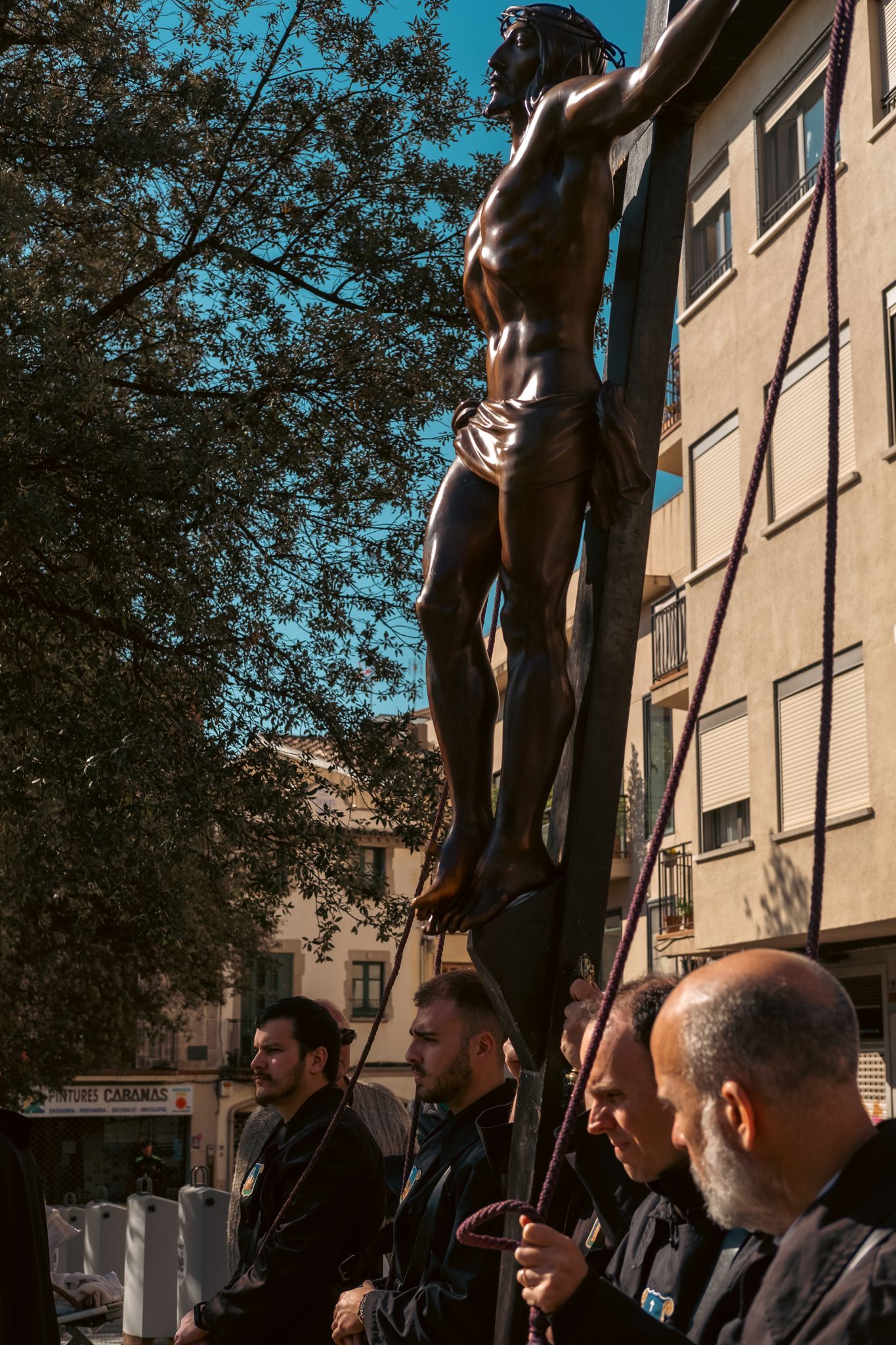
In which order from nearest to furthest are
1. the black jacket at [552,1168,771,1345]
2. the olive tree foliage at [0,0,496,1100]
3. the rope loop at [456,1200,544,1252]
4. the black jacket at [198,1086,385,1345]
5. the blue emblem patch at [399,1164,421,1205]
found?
the black jacket at [552,1168,771,1345]
the rope loop at [456,1200,544,1252]
the blue emblem patch at [399,1164,421,1205]
the black jacket at [198,1086,385,1345]
the olive tree foliage at [0,0,496,1100]

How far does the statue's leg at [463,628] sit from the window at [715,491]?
1585 cm

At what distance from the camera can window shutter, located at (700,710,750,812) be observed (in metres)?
19.2

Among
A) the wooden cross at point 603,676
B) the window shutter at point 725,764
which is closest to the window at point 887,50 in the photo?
the window shutter at point 725,764

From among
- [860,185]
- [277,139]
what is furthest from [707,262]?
[277,139]

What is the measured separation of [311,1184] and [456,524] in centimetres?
234

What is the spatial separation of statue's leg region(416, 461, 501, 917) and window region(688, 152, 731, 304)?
17693 mm

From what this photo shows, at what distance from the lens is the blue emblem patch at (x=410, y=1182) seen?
4.35m

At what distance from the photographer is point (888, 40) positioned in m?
16.8

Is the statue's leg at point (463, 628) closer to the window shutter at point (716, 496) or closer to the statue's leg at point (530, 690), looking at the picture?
the statue's leg at point (530, 690)

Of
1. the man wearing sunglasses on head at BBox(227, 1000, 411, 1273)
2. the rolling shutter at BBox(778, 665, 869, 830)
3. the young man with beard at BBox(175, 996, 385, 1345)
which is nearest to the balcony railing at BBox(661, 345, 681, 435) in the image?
the rolling shutter at BBox(778, 665, 869, 830)

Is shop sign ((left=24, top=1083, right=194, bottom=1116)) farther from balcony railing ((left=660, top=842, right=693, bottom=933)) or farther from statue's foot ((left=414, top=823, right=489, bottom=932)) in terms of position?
statue's foot ((left=414, top=823, right=489, bottom=932))

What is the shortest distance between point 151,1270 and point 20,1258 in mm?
7143

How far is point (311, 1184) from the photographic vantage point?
16.6ft

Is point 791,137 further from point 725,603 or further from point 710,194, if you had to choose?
point 725,603
